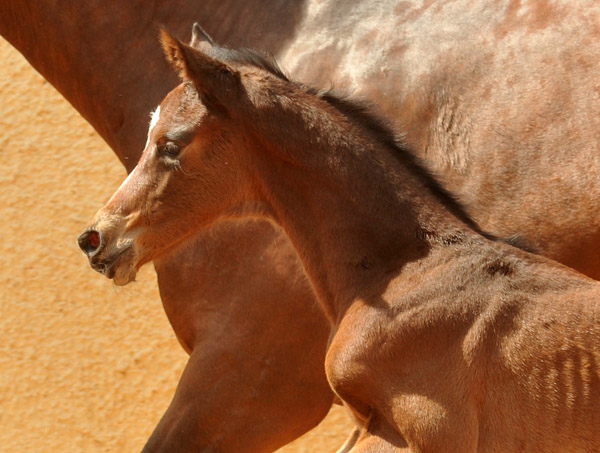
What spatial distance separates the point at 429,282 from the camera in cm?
277

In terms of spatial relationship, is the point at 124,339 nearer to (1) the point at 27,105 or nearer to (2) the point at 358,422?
(1) the point at 27,105

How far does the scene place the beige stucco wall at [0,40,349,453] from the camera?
19.3 ft

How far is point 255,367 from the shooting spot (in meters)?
3.41

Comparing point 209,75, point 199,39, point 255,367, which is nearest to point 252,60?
point 209,75

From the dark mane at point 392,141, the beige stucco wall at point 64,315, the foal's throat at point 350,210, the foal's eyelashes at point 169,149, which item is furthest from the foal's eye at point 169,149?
the beige stucco wall at point 64,315

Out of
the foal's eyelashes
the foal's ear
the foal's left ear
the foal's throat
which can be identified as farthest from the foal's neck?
the foal's ear

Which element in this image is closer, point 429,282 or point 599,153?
point 429,282

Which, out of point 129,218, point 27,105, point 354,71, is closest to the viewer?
point 129,218

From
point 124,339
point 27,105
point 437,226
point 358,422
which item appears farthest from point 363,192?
point 27,105

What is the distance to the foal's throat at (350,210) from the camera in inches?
113

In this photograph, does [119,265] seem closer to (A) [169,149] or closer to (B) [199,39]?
(A) [169,149]

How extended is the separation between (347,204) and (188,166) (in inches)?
20.5

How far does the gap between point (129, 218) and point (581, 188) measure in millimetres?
1412

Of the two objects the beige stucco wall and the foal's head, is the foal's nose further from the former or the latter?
the beige stucco wall
